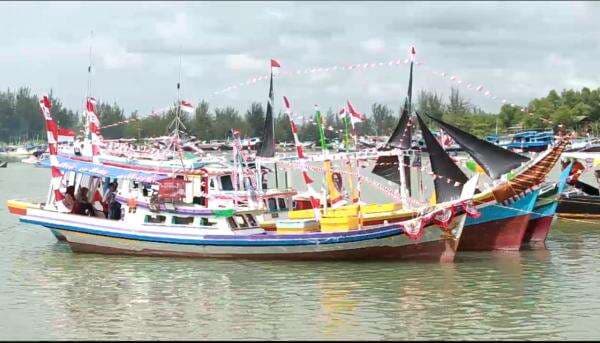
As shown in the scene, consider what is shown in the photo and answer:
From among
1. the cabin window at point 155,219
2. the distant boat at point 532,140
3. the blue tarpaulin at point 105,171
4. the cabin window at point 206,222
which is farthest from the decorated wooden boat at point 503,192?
the distant boat at point 532,140

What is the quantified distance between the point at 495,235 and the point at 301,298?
1001 cm

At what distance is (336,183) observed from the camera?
33.0 meters

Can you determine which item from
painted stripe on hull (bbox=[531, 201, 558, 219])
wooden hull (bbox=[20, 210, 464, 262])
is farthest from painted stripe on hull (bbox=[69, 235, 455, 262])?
painted stripe on hull (bbox=[531, 201, 558, 219])

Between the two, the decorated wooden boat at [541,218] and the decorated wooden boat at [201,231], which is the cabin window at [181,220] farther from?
the decorated wooden boat at [541,218]

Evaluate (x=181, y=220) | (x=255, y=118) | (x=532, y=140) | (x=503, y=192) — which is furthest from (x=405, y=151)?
(x=255, y=118)

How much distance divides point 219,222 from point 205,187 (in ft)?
8.73

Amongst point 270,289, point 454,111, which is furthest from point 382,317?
point 454,111

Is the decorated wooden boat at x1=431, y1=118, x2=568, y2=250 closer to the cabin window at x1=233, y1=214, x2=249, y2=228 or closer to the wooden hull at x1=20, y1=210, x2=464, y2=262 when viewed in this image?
the wooden hull at x1=20, y1=210, x2=464, y2=262

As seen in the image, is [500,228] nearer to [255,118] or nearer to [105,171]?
[105,171]

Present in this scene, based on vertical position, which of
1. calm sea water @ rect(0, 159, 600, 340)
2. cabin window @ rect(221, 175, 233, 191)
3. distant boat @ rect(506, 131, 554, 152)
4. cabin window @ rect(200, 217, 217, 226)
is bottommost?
calm sea water @ rect(0, 159, 600, 340)

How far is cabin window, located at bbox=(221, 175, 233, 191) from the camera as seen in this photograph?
100 feet

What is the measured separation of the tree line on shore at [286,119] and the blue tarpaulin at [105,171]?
57471 mm

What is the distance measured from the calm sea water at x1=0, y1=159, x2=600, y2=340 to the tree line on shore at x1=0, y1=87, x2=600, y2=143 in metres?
62.1

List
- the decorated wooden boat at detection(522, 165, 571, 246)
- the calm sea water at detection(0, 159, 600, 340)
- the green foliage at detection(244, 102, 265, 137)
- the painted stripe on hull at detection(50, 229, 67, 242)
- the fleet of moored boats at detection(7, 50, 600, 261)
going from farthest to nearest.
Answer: the green foliage at detection(244, 102, 265, 137) < the decorated wooden boat at detection(522, 165, 571, 246) < the painted stripe on hull at detection(50, 229, 67, 242) < the fleet of moored boats at detection(7, 50, 600, 261) < the calm sea water at detection(0, 159, 600, 340)
